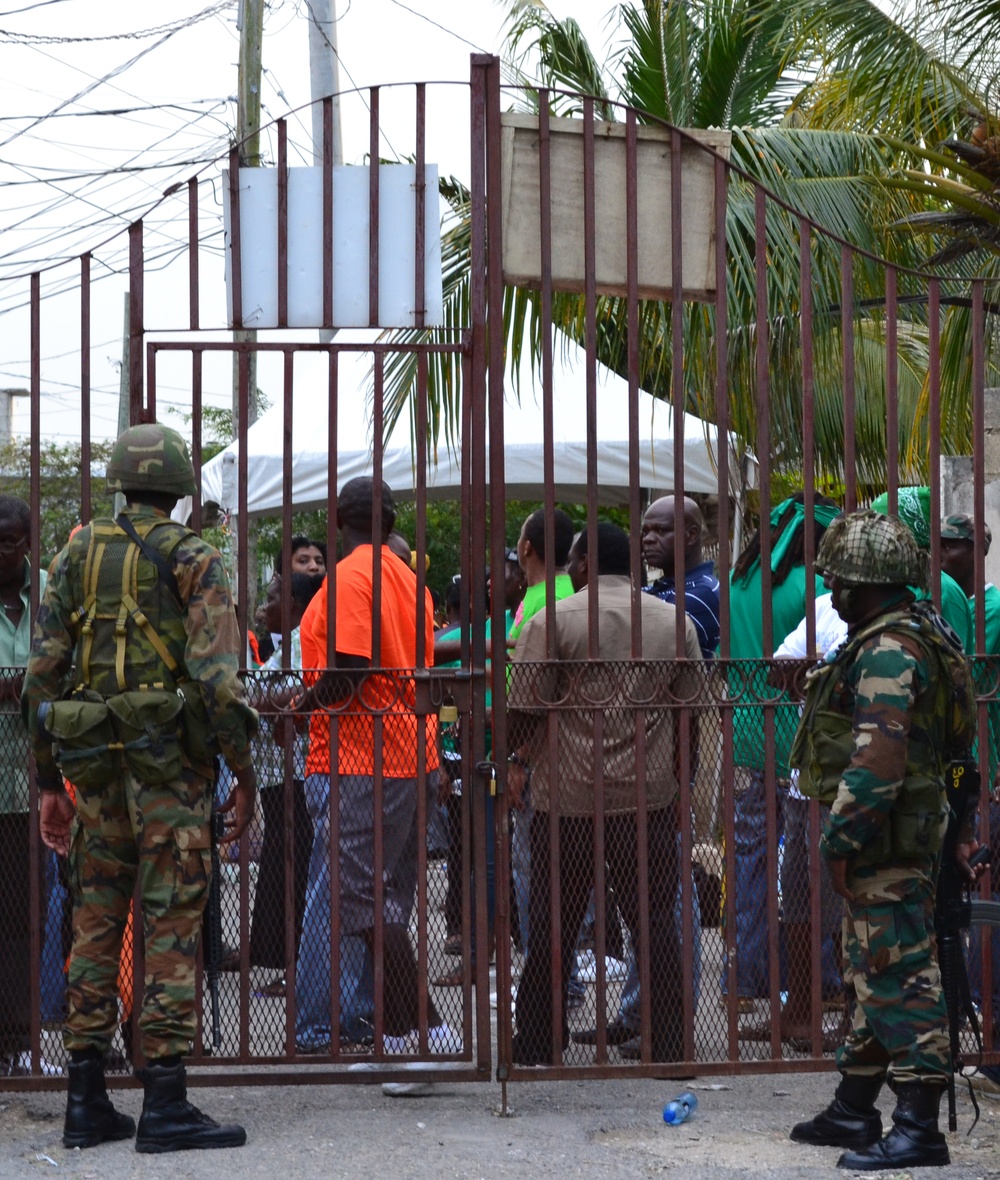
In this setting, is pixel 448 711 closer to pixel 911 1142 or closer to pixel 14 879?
pixel 14 879

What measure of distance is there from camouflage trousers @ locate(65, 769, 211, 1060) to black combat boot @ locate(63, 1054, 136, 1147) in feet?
0.22

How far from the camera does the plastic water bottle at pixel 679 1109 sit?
4309 millimetres

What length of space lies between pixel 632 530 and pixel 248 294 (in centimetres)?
133

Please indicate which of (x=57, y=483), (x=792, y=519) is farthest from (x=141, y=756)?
(x=57, y=483)

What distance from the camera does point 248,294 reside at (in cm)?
453

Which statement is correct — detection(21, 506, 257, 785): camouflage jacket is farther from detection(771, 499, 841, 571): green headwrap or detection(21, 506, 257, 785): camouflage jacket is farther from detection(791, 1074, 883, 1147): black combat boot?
detection(771, 499, 841, 571): green headwrap

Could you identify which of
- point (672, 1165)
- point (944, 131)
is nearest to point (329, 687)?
point (672, 1165)

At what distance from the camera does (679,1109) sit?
4.33m

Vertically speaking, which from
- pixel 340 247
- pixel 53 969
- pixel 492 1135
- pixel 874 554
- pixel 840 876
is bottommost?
pixel 492 1135

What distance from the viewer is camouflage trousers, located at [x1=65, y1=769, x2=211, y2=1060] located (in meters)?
4.04

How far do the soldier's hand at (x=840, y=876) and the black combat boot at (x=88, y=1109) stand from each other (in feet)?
6.54

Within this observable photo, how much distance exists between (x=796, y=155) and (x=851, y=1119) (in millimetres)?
9188

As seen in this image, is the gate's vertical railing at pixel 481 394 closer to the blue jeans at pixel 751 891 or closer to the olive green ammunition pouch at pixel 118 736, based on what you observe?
the olive green ammunition pouch at pixel 118 736

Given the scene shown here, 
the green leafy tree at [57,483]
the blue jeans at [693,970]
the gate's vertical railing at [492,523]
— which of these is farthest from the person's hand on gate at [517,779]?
the green leafy tree at [57,483]
